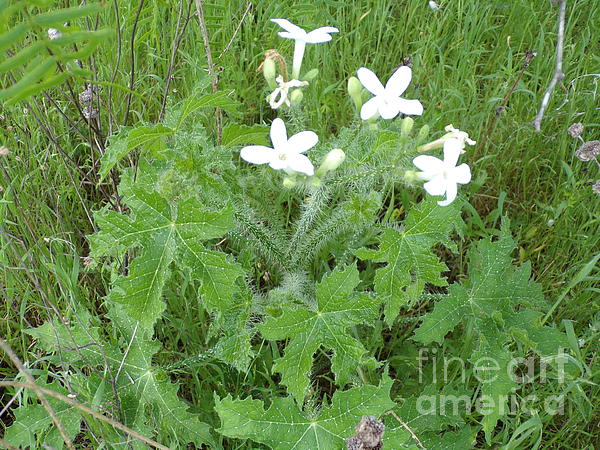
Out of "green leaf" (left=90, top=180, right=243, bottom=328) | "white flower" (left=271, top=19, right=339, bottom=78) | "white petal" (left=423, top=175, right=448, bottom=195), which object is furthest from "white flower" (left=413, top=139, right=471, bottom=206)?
"green leaf" (left=90, top=180, right=243, bottom=328)

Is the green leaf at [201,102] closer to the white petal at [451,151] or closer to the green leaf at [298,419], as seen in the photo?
the white petal at [451,151]

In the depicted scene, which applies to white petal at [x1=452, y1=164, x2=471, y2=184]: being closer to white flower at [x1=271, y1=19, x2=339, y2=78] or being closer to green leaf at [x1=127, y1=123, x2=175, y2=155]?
white flower at [x1=271, y1=19, x2=339, y2=78]

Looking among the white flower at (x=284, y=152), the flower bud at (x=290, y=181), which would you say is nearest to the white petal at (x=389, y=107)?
the white flower at (x=284, y=152)

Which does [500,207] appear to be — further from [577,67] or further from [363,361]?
[363,361]

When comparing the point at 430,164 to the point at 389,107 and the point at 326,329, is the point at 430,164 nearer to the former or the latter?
the point at 389,107

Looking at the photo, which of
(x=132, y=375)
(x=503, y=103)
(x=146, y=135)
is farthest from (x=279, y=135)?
(x=503, y=103)
